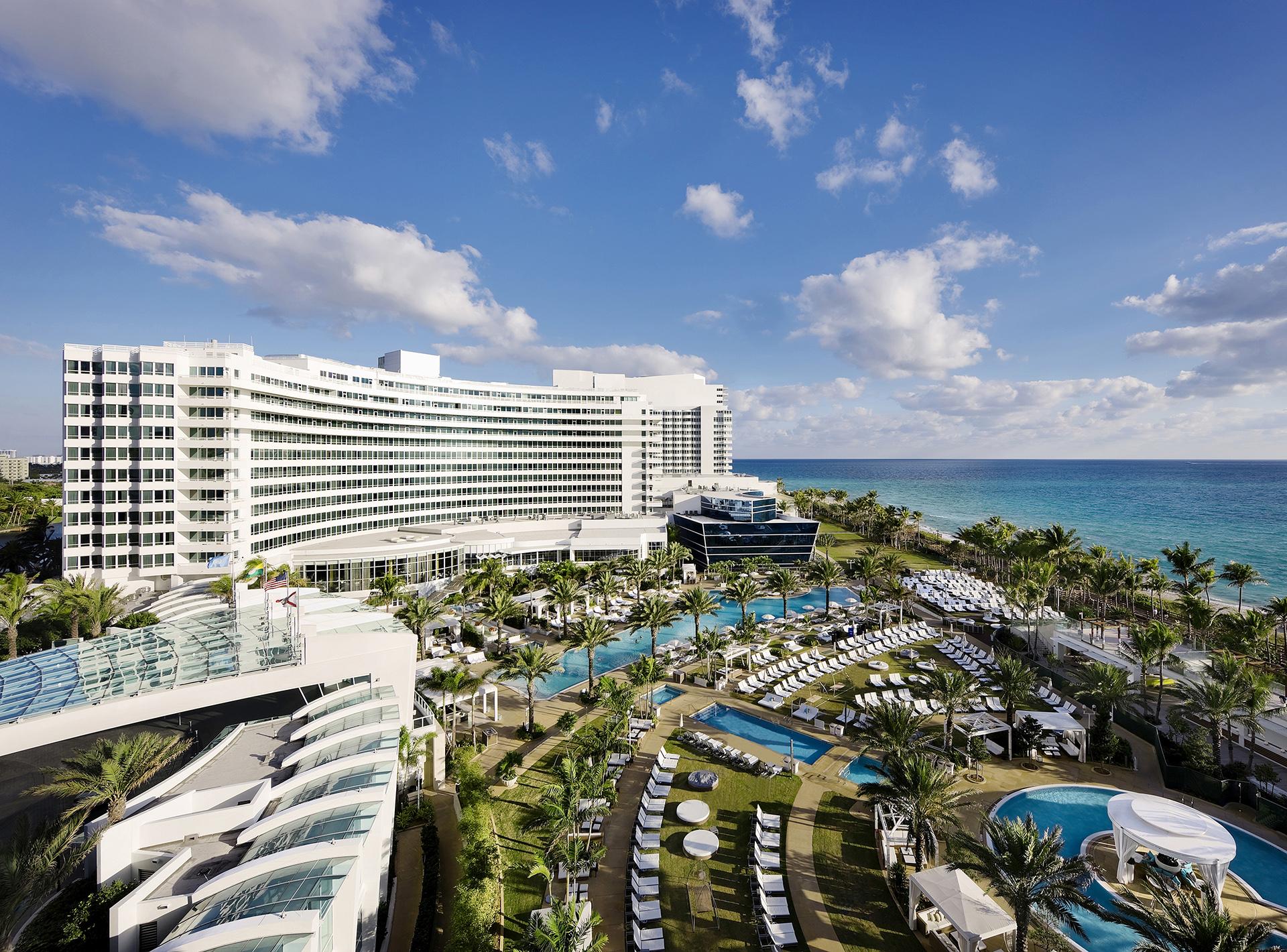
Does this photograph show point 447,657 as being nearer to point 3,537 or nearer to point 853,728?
point 853,728

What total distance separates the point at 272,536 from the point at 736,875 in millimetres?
56815

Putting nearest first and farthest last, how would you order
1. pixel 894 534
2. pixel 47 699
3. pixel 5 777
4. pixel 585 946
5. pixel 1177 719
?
A: 1. pixel 585 946
2. pixel 47 699
3. pixel 5 777
4. pixel 1177 719
5. pixel 894 534

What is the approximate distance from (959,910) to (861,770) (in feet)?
37.5

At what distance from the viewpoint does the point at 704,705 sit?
37.0 meters

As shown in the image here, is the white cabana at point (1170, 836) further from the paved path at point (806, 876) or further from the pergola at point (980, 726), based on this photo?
the paved path at point (806, 876)

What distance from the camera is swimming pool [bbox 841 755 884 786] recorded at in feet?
92.8

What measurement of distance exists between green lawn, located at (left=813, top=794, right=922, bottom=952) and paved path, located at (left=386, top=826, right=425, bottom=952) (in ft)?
50.3

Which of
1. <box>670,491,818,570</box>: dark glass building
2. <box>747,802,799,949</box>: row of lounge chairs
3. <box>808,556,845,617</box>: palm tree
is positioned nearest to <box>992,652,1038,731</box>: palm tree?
<box>747,802,799,949</box>: row of lounge chairs

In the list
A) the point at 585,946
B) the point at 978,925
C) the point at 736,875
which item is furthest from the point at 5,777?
the point at 978,925

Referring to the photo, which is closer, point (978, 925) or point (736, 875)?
point (978, 925)

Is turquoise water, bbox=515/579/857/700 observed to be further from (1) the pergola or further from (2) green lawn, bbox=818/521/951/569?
(2) green lawn, bbox=818/521/951/569

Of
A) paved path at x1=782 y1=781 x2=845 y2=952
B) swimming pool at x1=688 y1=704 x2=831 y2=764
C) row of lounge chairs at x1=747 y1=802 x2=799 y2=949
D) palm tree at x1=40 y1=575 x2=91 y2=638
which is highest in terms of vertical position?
palm tree at x1=40 y1=575 x2=91 y2=638

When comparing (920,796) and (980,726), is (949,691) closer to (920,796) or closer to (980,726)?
(980,726)

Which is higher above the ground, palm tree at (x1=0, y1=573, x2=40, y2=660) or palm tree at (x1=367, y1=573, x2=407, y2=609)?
palm tree at (x1=0, y1=573, x2=40, y2=660)
